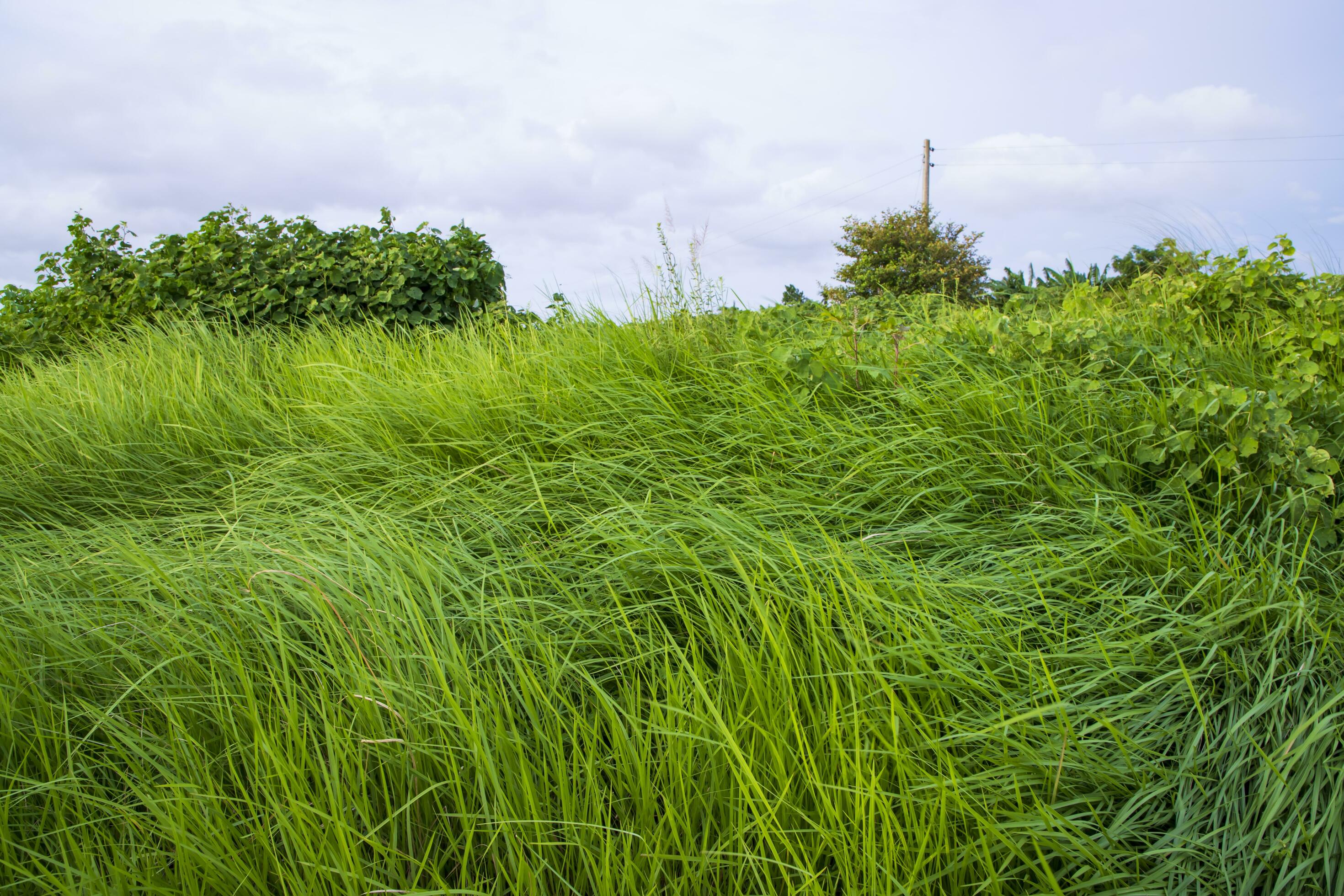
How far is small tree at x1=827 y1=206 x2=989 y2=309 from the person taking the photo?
21.0 metres

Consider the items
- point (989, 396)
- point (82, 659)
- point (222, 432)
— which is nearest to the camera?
point (82, 659)

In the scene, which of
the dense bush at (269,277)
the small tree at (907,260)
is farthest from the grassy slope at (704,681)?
the small tree at (907,260)

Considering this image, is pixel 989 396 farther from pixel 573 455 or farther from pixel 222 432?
pixel 222 432

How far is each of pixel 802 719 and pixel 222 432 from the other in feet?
11.7

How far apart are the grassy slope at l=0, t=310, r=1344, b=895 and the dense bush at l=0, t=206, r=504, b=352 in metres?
3.93

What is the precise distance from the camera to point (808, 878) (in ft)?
4.70

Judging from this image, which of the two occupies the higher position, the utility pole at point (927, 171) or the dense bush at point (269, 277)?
the utility pole at point (927, 171)

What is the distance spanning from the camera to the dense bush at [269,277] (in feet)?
21.7

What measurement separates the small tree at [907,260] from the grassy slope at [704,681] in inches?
734

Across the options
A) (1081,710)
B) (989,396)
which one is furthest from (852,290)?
(1081,710)

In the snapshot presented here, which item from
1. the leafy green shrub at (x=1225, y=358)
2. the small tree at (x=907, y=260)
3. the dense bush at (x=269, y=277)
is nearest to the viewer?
the leafy green shrub at (x=1225, y=358)

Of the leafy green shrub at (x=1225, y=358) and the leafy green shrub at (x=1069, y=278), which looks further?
the leafy green shrub at (x=1069, y=278)

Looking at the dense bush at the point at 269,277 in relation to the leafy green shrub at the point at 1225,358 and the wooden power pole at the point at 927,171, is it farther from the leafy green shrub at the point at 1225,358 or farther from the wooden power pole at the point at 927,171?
the wooden power pole at the point at 927,171

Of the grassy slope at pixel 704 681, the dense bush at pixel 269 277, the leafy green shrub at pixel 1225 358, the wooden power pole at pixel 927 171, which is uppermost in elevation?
the wooden power pole at pixel 927 171
